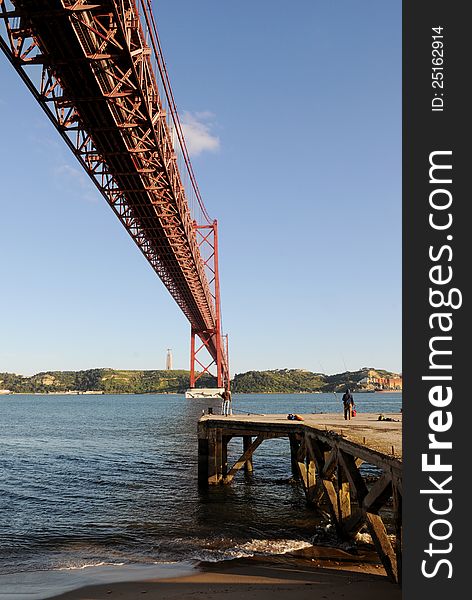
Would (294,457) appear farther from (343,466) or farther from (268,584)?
(268,584)

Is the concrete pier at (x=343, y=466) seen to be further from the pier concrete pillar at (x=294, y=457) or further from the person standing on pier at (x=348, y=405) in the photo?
the person standing on pier at (x=348, y=405)

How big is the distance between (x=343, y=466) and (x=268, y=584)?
10.5 feet

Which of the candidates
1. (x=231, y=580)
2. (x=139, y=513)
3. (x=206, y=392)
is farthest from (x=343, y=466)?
(x=206, y=392)

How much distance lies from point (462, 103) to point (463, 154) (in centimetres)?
55

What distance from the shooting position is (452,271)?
199 inches

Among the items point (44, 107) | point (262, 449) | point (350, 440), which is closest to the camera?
point (350, 440)

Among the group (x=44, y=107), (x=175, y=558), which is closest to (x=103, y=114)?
(x=44, y=107)

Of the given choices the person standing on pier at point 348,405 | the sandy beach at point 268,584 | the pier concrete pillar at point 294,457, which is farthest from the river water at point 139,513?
the person standing on pier at point 348,405

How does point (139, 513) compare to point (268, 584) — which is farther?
point (139, 513)

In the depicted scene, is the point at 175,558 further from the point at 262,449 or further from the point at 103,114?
the point at 262,449

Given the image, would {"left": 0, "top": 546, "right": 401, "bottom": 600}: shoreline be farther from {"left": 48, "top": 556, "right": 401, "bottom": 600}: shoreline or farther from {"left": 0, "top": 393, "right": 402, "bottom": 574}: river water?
{"left": 0, "top": 393, "right": 402, "bottom": 574}: river water

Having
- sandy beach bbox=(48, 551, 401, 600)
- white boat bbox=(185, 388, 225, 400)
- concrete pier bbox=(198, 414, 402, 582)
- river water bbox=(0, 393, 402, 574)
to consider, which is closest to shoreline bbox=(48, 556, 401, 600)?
sandy beach bbox=(48, 551, 401, 600)

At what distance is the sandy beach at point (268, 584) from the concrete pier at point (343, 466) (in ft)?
2.04

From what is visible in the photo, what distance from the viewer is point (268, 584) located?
28.8ft
